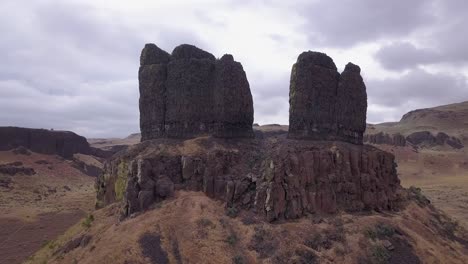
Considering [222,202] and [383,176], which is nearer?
[222,202]

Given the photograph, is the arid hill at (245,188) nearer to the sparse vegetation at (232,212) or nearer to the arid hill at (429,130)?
the sparse vegetation at (232,212)

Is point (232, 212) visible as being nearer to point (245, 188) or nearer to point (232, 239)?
point (245, 188)

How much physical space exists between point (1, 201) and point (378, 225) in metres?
40.8

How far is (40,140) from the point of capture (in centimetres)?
6894

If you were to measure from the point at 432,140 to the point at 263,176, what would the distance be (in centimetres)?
8377

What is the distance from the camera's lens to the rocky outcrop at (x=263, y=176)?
2759 centimetres

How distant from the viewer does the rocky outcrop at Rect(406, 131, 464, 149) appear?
9925cm

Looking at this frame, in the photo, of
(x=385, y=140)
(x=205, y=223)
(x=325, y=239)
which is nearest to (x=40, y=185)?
(x=205, y=223)

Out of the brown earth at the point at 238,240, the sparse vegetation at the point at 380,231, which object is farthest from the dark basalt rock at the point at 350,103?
the sparse vegetation at the point at 380,231

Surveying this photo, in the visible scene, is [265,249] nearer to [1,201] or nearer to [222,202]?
[222,202]

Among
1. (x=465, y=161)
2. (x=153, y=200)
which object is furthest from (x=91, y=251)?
(x=465, y=161)

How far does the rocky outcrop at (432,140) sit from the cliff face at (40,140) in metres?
70.5

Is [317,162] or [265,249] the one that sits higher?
[317,162]

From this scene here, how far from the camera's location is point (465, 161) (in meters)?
82.1
